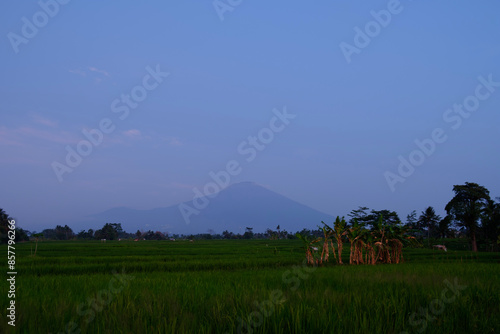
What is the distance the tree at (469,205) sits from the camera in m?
34.8

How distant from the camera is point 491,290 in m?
6.15

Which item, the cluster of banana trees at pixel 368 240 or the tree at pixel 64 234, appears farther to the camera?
the tree at pixel 64 234

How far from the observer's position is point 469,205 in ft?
116

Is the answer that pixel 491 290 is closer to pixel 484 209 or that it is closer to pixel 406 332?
pixel 406 332

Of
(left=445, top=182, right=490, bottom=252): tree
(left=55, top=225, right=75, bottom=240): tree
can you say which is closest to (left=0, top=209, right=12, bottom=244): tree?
(left=55, top=225, right=75, bottom=240): tree

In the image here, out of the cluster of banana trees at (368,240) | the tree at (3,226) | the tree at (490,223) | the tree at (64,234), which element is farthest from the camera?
the tree at (64,234)

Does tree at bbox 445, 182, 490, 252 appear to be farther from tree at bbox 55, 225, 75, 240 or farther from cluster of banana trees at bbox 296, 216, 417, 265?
tree at bbox 55, 225, 75, 240

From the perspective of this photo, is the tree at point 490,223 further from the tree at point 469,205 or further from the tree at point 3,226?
the tree at point 3,226

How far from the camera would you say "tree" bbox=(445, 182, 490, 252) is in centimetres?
3478

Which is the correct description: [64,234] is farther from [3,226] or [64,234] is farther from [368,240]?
[368,240]

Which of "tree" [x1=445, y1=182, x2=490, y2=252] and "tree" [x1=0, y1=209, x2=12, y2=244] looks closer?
"tree" [x1=445, y1=182, x2=490, y2=252]

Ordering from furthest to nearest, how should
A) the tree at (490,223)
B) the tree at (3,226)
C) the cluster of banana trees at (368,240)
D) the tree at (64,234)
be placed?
1. the tree at (64,234)
2. the tree at (3,226)
3. the tree at (490,223)
4. the cluster of banana trees at (368,240)

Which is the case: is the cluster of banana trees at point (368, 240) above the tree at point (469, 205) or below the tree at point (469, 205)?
below

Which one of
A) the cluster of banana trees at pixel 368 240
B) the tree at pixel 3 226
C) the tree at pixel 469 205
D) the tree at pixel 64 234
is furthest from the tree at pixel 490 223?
the tree at pixel 64 234
